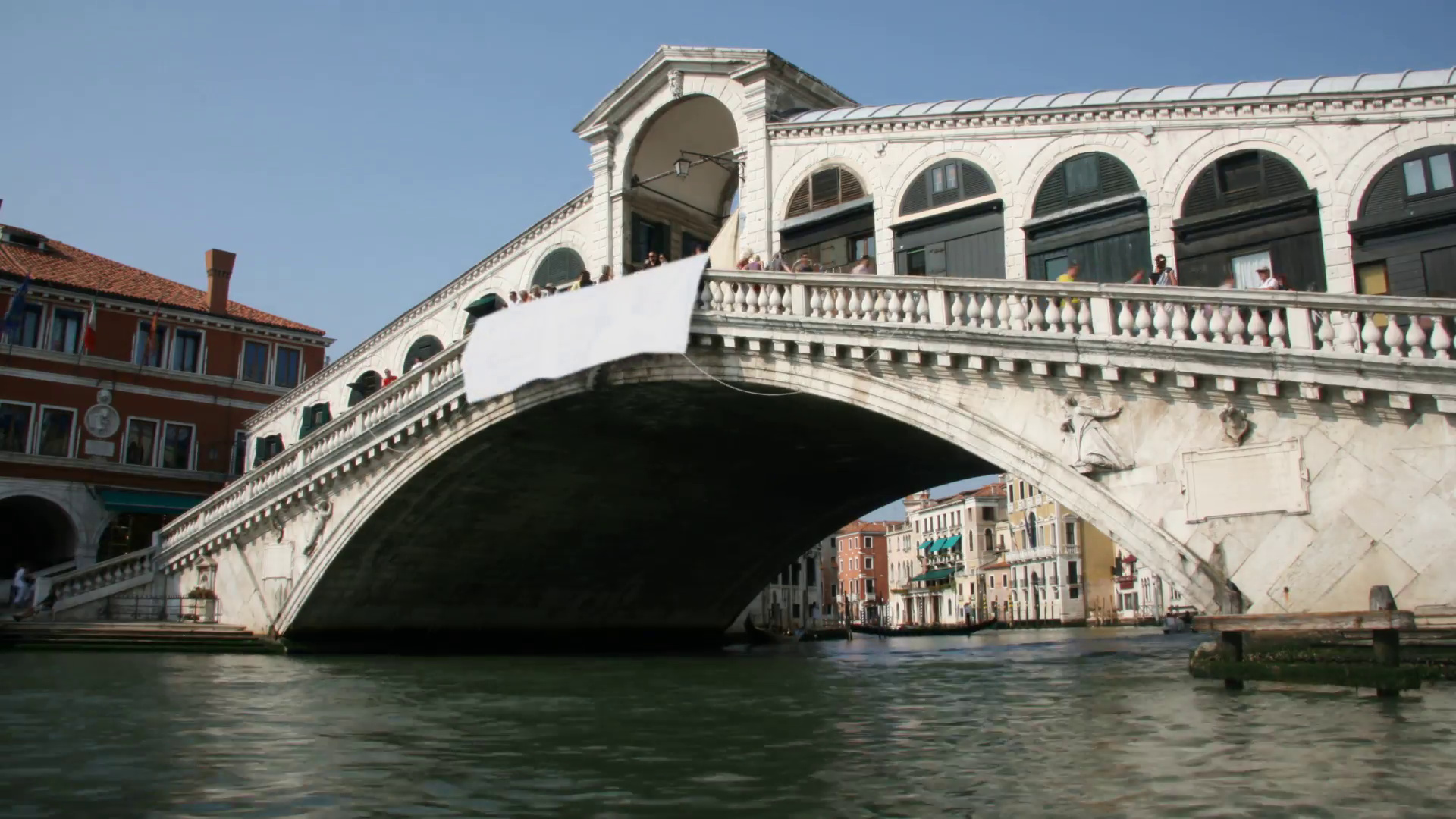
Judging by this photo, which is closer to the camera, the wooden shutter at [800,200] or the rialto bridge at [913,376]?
the rialto bridge at [913,376]

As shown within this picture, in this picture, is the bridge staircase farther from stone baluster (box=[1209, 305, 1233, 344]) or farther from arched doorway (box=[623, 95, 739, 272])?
stone baluster (box=[1209, 305, 1233, 344])

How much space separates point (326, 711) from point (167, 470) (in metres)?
22.7

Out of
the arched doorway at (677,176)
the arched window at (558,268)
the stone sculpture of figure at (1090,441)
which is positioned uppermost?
the arched doorway at (677,176)

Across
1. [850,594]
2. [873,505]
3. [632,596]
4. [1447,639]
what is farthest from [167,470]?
[850,594]

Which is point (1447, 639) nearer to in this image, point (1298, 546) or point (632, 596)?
point (1298, 546)

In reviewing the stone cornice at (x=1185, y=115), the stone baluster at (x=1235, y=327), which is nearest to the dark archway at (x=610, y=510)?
the stone cornice at (x=1185, y=115)

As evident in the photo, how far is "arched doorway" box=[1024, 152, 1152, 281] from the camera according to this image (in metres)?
14.9

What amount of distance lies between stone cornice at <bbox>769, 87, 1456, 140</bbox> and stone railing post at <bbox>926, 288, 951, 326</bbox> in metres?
3.86

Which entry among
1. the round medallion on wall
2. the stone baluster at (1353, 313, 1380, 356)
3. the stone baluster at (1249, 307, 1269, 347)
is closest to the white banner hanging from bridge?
the stone baluster at (1249, 307, 1269, 347)

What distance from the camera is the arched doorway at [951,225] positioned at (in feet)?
53.2

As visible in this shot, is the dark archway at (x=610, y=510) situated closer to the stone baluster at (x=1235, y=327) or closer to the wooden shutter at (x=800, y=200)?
the wooden shutter at (x=800, y=200)

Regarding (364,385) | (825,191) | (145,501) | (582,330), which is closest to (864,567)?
(145,501)

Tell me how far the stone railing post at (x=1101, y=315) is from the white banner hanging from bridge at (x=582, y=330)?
5345mm

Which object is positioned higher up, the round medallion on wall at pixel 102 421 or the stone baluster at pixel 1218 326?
the round medallion on wall at pixel 102 421
